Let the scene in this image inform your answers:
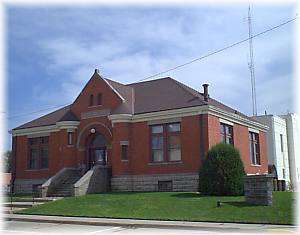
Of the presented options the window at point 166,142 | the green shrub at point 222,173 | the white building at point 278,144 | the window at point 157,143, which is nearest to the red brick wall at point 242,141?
the window at point 166,142

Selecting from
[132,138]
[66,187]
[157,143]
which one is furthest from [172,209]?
[66,187]

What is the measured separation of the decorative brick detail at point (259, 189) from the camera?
19359 millimetres

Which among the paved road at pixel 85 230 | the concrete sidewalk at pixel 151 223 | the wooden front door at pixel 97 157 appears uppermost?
the wooden front door at pixel 97 157

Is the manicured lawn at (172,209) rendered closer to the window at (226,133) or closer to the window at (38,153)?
the window at (226,133)

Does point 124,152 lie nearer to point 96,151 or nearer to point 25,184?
point 96,151

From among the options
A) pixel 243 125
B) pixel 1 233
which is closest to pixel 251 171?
pixel 243 125

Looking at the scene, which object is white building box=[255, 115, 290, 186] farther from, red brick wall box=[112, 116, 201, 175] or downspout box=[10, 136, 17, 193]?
downspout box=[10, 136, 17, 193]

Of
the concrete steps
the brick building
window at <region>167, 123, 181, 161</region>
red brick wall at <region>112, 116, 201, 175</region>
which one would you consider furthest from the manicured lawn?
window at <region>167, 123, 181, 161</region>

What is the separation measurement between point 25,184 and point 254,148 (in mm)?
20406

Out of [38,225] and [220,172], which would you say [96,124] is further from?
[38,225]

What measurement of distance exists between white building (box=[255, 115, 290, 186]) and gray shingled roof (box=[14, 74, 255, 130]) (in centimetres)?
1988

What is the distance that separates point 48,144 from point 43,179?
3005 mm

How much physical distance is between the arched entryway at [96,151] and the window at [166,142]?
4.56 meters

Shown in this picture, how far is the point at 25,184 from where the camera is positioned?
38.3 metres
